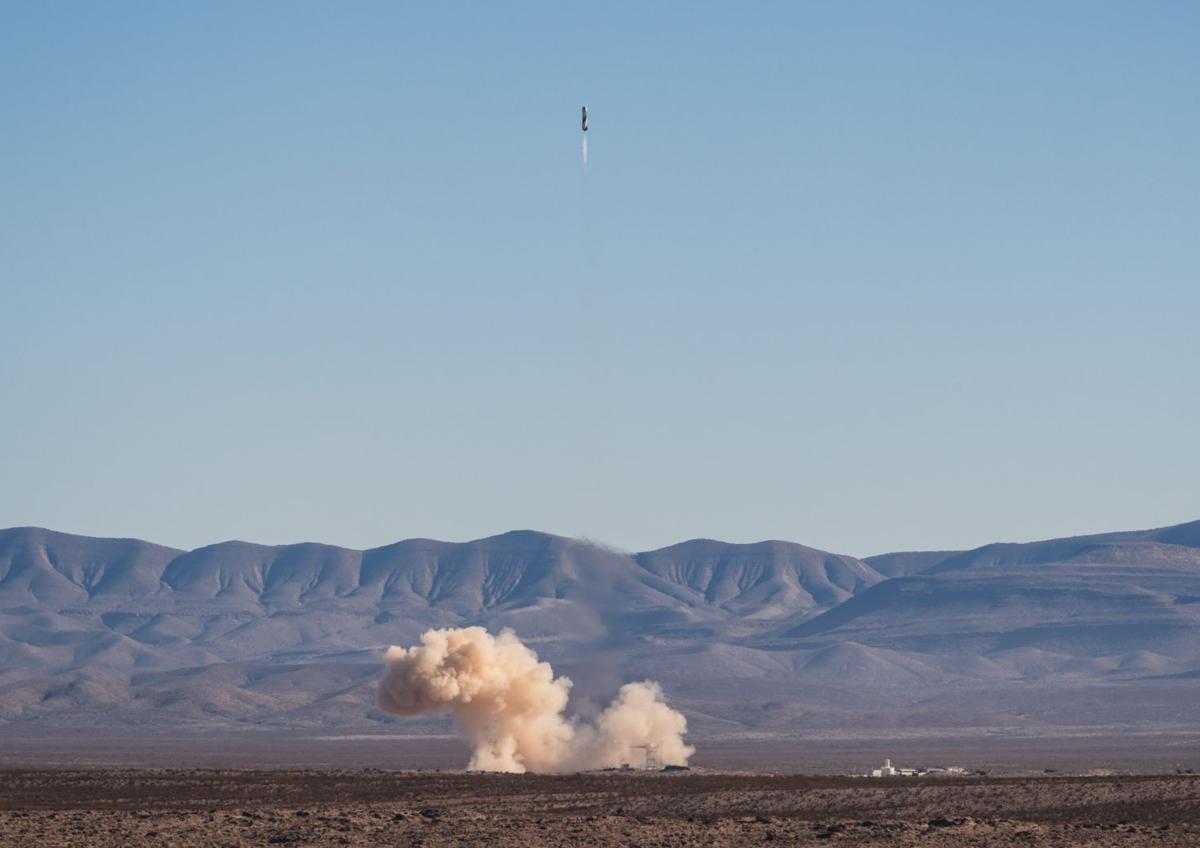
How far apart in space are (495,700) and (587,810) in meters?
37.1

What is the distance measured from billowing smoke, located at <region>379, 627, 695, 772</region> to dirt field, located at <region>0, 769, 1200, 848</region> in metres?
7.61

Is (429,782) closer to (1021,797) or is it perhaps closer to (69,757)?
(1021,797)

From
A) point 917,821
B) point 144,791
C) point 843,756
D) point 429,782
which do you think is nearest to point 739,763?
point 843,756

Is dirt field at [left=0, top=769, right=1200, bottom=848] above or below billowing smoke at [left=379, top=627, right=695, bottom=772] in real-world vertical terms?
below

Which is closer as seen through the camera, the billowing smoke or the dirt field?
the dirt field

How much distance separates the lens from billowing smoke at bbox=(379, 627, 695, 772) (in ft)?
418

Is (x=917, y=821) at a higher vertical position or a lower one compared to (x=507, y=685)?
lower

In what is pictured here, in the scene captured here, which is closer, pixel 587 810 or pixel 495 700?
pixel 587 810

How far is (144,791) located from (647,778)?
27.2m

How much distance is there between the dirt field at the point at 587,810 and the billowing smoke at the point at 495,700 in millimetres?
7608

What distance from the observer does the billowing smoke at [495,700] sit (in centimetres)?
12738

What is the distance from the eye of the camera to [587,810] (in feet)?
302

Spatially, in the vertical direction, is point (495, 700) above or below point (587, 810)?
above

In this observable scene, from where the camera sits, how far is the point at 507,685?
128m
